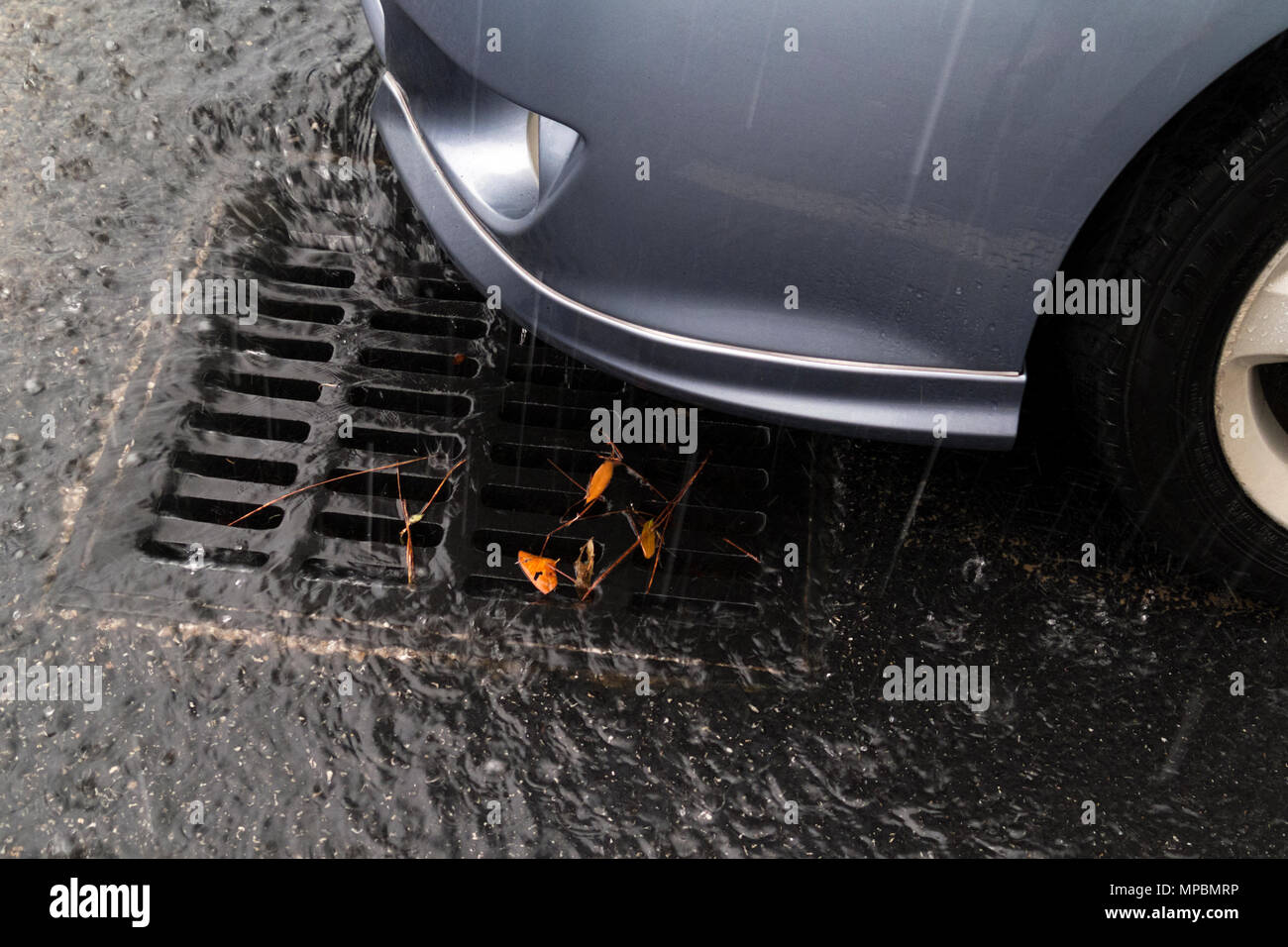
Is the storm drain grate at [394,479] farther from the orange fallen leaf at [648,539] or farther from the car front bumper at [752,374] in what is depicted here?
the car front bumper at [752,374]

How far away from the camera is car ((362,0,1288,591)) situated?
1.36 metres

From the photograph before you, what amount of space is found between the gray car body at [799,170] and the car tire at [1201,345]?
158 millimetres

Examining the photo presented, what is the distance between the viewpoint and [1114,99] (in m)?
1.38

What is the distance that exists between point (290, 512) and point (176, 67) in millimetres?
1612

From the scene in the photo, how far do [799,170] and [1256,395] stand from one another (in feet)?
3.31

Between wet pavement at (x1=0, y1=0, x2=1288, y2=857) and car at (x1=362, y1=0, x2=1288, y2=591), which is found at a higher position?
car at (x1=362, y1=0, x2=1288, y2=591)

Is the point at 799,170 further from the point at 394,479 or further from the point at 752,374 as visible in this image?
the point at 394,479

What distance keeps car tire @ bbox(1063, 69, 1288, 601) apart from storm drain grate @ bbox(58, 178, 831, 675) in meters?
0.64

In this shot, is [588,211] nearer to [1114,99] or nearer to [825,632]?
[1114,99]

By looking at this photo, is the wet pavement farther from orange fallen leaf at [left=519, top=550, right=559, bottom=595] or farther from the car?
the car

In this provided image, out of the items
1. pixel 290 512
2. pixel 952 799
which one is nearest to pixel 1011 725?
pixel 952 799

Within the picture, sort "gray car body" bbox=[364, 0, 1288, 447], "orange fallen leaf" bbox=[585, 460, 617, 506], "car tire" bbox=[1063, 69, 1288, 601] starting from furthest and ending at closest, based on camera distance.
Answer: "orange fallen leaf" bbox=[585, 460, 617, 506], "car tire" bbox=[1063, 69, 1288, 601], "gray car body" bbox=[364, 0, 1288, 447]

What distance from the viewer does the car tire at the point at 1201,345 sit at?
151 centimetres

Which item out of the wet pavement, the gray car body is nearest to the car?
the gray car body
